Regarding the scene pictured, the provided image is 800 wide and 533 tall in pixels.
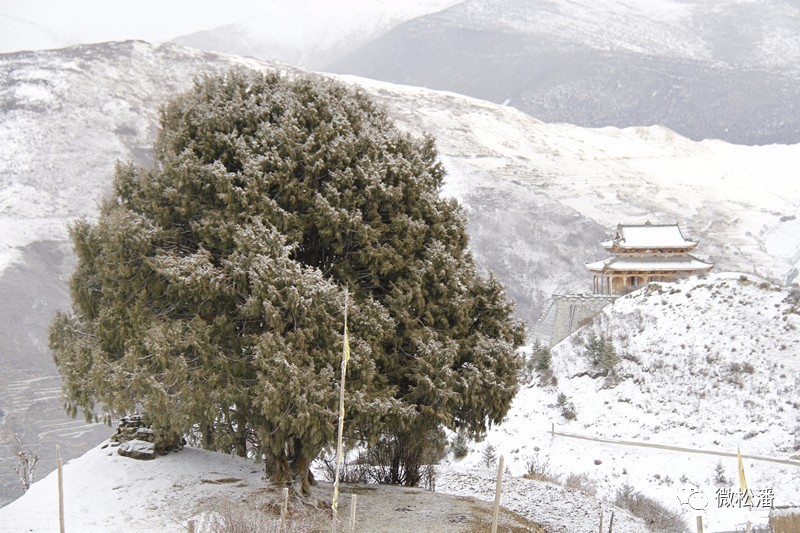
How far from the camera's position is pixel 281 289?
10461mm

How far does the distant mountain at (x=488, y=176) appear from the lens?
56844 millimetres

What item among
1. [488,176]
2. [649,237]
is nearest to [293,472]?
[649,237]

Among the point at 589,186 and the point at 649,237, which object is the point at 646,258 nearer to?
the point at 649,237

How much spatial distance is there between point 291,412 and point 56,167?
58.7 m

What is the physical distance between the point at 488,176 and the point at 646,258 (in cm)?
3479

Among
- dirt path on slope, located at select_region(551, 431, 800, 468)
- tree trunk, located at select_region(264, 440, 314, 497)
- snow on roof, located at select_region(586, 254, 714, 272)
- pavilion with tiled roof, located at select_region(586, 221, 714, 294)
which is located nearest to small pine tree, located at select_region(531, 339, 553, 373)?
dirt path on slope, located at select_region(551, 431, 800, 468)

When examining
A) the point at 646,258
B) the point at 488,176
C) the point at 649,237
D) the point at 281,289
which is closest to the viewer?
the point at 281,289

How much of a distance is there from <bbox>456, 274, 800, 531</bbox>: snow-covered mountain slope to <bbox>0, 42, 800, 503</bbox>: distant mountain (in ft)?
96.0

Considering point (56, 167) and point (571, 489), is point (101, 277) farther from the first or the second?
point (56, 167)

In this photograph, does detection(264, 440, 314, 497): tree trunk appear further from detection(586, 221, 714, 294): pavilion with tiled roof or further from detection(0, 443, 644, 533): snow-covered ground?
detection(586, 221, 714, 294): pavilion with tiled roof

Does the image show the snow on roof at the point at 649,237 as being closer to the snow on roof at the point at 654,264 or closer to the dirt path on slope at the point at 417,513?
the snow on roof at the point at 654,264

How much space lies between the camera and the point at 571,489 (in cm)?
1544

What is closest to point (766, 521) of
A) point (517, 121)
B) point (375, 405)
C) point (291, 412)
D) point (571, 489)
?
point (571, 489)

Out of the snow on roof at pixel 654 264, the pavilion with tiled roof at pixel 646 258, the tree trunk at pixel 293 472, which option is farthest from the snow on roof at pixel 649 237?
the tree trunk at pixel 293 472
